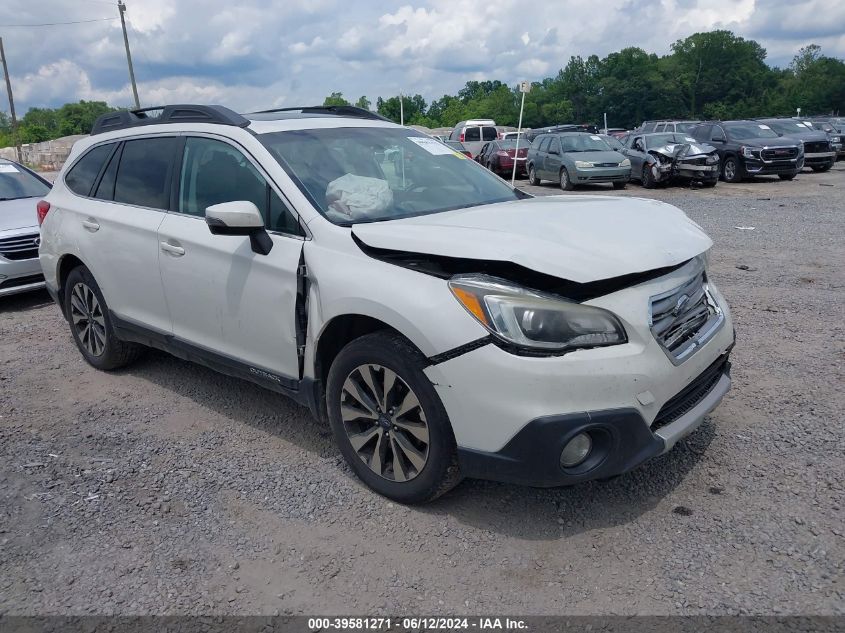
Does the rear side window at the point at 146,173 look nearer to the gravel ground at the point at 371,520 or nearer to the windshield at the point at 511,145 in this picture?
the gravel ground at the point at 371,520

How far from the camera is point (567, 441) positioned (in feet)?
9.26

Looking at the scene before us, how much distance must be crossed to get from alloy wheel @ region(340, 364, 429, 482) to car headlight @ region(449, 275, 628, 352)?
51cm

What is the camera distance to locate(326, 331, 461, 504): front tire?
3.08 meters

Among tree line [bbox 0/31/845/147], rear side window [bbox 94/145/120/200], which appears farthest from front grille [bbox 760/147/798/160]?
tree line [bbox 0/31/845/147]

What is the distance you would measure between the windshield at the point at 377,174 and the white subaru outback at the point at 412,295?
0.02 meters

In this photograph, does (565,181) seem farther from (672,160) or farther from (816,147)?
(816,147)

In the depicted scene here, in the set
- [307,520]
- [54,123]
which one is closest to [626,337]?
[307,520]

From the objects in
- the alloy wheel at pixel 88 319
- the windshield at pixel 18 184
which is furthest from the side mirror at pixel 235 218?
the windshield at pixel 18 184

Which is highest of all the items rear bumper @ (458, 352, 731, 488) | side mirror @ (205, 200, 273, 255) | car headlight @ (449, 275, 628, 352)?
side mirror @ (205, 200, 273, 255)

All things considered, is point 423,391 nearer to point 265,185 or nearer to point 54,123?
point 265,185

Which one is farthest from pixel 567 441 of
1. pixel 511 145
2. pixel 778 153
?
pixel 511 145

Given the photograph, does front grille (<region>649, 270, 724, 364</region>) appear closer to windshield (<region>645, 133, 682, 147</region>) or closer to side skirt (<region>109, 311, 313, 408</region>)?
side skirt (<region>109, 311, 313, 408</region>)

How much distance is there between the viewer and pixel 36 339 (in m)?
6.61

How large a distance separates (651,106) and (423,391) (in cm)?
10549
